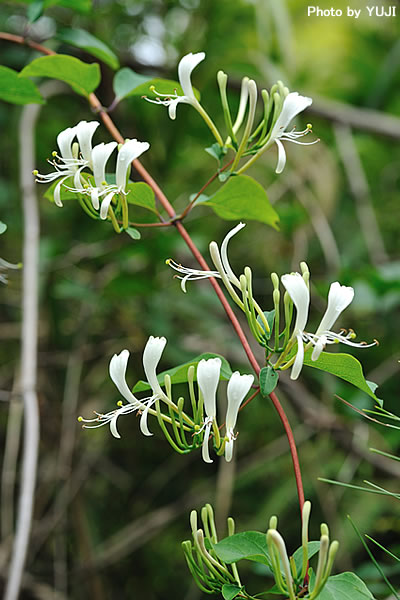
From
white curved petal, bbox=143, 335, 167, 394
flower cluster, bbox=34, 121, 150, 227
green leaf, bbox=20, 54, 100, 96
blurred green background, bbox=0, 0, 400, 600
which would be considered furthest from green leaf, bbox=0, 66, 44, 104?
blurred green background, bbox=0, 0, 400, 600

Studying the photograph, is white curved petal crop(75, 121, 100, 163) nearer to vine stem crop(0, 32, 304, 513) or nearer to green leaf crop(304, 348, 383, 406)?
vine stem crop(0, 32, 304, 513)

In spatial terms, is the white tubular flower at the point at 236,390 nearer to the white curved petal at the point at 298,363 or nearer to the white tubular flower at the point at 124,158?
the white curved petal at the point at 298,363

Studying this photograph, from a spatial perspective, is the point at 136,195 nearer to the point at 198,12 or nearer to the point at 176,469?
the point at 176,469

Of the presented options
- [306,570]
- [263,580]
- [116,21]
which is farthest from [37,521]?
[116,21]

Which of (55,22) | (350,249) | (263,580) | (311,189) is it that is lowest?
(263,580)

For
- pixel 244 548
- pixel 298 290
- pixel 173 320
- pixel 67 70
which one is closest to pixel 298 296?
pixel 298 290

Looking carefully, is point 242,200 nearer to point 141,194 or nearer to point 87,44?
point 141,194
